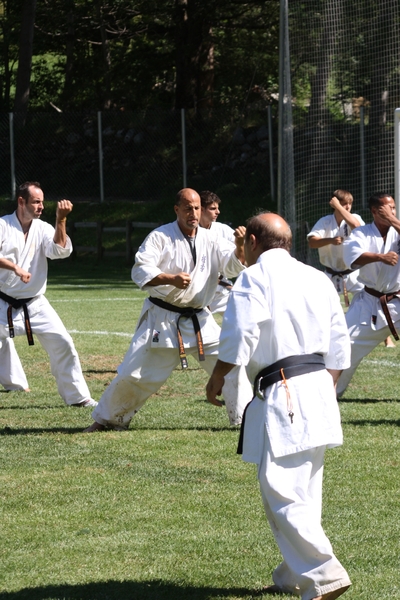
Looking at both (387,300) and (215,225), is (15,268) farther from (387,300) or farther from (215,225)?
(387,300)

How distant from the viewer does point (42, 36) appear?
34.2m

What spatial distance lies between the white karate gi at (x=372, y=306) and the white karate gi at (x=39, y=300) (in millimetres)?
2537

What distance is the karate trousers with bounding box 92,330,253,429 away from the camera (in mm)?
7262

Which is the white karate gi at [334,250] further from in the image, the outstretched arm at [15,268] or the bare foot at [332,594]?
the bare foot at [332,594]

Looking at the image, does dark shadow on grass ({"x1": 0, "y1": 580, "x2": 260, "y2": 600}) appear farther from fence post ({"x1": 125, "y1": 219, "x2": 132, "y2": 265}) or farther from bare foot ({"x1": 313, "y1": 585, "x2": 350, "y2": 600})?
fence post ({"x1": 125, "y1": 219, "x2": 132, "y2": 265})

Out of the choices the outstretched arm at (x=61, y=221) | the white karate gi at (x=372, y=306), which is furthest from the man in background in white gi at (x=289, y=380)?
the white karate gi at (x=372, y=306)

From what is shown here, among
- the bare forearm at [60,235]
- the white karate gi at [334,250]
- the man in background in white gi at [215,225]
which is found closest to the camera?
the bare forearm at [60,235]

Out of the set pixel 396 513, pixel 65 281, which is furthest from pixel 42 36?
pixel 396 513

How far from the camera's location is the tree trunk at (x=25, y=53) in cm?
2916

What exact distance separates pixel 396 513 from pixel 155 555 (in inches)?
60.6

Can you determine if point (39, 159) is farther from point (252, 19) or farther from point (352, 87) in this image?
point (352, 87)

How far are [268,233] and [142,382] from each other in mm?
3391

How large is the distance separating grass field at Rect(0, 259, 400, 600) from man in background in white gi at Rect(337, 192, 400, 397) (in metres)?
0.59

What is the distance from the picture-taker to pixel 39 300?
8727 millimetres
